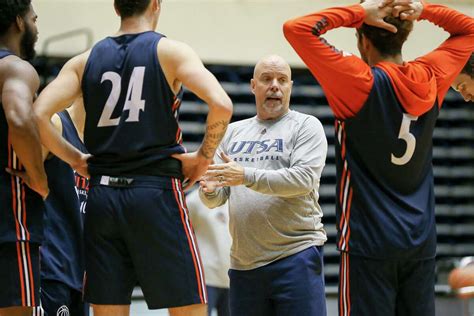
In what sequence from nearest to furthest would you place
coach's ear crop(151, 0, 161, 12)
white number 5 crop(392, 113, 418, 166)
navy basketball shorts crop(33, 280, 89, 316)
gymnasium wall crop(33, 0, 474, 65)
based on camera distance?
white number 5 crop(392, 113, 418, 166)
coach's ear crop(151, 0, 161, 12)
navy basketball shorts crop(33, 280, 89, 316)
gymnasium wall crop(33, 0, 474, 65)

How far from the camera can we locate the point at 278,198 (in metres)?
4.61

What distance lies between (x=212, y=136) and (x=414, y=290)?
1.14 metres

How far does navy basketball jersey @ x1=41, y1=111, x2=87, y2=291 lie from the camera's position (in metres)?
4.32

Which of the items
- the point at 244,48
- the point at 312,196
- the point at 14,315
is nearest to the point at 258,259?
the point at 312,196

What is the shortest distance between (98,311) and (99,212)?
0.46 meters

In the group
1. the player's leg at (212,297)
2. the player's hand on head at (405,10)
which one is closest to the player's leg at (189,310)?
the player's hand on head at (405,10)

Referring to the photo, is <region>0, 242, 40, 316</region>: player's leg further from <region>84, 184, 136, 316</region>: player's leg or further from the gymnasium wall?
the gymnasium wall

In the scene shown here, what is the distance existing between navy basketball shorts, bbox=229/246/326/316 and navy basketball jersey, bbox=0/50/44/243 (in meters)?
1.27

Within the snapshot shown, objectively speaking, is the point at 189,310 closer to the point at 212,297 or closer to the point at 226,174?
the point at 226,174

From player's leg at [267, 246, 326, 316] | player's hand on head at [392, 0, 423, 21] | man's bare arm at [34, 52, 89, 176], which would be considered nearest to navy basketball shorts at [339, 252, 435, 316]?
player's leg at [267, 246, 326, 316]

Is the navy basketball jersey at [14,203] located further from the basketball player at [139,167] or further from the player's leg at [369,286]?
the player's leg at [369,286]

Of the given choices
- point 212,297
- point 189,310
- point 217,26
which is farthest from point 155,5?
point 217,26

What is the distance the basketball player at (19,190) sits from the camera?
147 inches

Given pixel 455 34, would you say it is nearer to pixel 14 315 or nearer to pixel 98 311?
pixel 98 311
